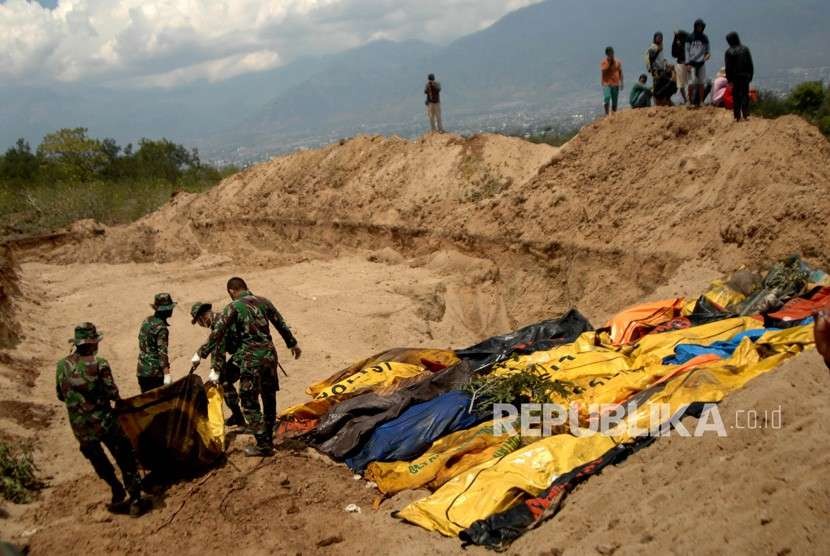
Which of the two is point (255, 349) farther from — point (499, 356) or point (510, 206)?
point (510, 206)

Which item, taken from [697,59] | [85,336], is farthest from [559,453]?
[697,59]

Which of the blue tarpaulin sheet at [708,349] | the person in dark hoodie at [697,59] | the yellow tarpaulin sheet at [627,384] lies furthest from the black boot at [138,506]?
the person in dark hoodie at [697,59]

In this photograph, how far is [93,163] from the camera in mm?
35406

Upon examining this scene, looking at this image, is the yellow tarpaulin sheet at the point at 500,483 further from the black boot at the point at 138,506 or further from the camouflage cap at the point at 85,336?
the camouflage cap at the point at 85,336

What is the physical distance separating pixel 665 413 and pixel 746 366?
1029 mm

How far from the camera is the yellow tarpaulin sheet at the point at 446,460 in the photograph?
5477 millimetres

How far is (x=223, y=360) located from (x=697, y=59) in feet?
32.4

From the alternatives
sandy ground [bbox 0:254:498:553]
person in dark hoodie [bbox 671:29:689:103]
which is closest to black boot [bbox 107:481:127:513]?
sandy ground [bbox 0:254:498:553]

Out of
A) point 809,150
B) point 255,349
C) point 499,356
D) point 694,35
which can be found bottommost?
point 499,356

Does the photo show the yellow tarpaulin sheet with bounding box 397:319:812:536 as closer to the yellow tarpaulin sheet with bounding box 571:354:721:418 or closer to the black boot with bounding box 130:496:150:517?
the yellow tarpaulin sheet with bounding box 571:354:721:418

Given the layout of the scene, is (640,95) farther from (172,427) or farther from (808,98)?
(808,98)

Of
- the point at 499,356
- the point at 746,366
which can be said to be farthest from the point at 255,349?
the point at 746,366

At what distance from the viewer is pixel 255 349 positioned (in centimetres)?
623

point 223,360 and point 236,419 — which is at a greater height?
point 223,360
